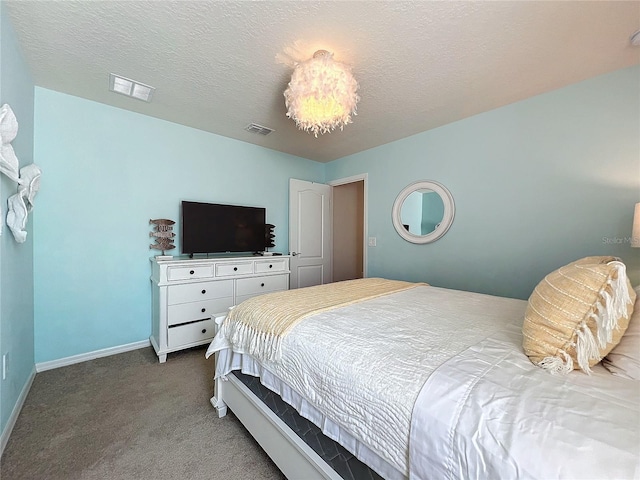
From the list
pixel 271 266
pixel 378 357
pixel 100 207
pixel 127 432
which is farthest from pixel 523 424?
pixel 100 207

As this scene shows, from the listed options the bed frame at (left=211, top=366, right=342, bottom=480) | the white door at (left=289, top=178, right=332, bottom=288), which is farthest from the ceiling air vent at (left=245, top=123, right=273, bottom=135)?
the bed frame at (left=211, top=366, right=342, bottom=480)

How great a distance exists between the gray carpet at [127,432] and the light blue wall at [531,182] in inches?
94.6

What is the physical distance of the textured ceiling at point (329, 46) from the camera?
1.43 m

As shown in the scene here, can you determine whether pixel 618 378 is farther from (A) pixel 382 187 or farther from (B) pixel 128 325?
(B) pixel 128 325

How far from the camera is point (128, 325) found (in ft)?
8.71

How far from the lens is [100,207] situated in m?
2.49

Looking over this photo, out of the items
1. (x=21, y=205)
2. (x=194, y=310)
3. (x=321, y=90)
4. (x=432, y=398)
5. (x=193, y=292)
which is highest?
(x=321, y=90)

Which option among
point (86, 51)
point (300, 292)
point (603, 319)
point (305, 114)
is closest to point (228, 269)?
point (300, 292)

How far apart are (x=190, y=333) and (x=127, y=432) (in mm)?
1062

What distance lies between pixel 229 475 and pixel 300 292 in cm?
101

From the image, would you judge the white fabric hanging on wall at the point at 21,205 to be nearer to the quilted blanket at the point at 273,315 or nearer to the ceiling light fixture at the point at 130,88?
the ceiling light fixture at the point at 130,88

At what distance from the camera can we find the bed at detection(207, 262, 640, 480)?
576 millimetres

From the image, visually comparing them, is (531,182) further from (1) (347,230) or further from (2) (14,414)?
(2) (14,414)

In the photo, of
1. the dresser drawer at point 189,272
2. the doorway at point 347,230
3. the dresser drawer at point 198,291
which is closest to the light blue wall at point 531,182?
the doorway at point 347,230
